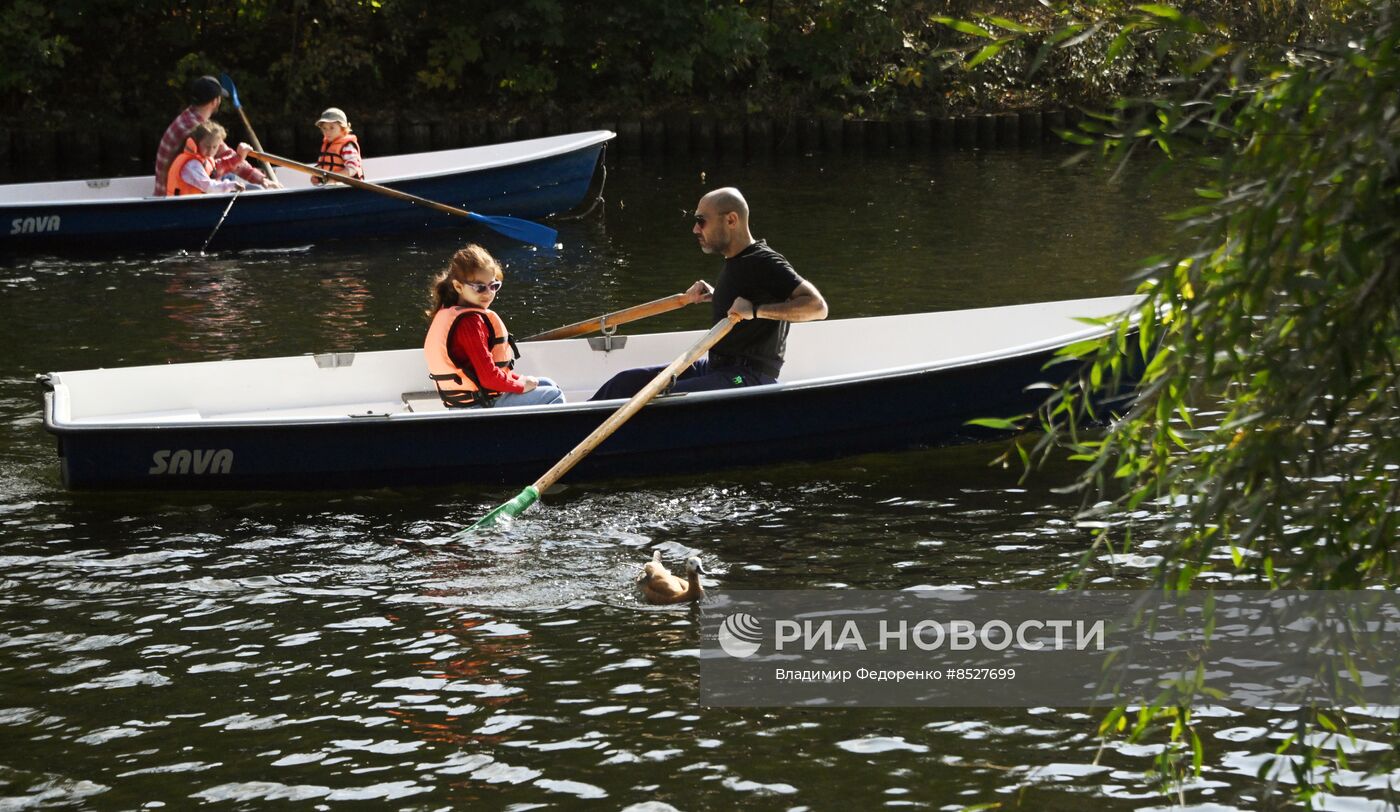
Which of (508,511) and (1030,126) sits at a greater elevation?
(1030,126)

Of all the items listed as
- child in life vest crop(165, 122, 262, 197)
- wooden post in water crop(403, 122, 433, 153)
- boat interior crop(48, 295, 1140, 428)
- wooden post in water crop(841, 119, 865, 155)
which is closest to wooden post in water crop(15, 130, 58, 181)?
wooden post in water crop(403, 122, 433, 153)

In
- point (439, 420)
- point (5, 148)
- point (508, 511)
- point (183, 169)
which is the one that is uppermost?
point (5, 148)

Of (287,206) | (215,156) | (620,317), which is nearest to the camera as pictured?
(620,317)

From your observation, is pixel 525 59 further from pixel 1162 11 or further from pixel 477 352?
pixel 1162 11

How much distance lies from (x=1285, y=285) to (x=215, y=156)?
44.6 ft

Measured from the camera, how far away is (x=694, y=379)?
26.2 ft

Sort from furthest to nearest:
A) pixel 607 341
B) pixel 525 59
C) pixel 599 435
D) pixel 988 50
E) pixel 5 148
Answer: pixel 525 59
pixel 5 148
pixel 607 341
pixel 599 435
pixel 988 50

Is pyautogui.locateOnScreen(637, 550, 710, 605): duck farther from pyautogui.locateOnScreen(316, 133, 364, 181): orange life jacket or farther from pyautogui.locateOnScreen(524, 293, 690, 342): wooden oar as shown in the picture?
pyautogui.locateOnScreen(316, 133, 364, 181): orange life jacket

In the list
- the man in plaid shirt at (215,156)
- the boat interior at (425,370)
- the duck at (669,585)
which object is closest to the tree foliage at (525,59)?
the man in plaid shirt at (215,156)

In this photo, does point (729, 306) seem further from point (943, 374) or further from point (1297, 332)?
point (1297, 332)

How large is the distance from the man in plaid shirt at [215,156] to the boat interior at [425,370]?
6.22 metres

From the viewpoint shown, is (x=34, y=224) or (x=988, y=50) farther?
(x=34, y=224)

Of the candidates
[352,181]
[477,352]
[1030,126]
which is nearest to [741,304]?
[477,352]

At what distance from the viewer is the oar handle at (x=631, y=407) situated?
7.25 m
